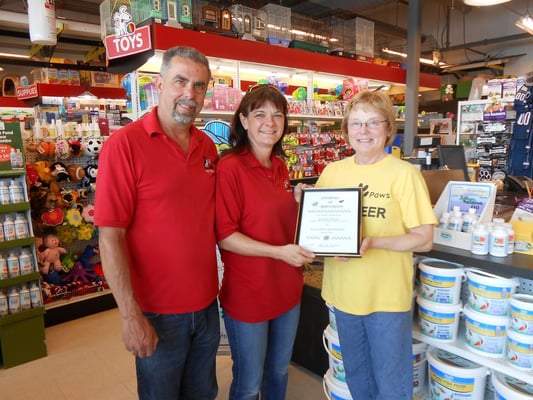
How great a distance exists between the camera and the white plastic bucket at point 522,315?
1.64m

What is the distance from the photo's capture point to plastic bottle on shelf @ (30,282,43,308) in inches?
135

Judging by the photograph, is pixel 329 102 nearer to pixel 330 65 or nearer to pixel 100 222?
pixel 330 65

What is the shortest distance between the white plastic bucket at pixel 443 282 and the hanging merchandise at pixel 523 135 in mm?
5724

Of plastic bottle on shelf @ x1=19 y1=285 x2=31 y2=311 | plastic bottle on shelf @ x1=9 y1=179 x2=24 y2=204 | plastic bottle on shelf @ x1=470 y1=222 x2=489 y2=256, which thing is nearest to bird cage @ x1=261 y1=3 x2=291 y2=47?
plastic bottle on shelf @ x1=9 y1=179 x2=24 y2=204

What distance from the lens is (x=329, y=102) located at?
5.76m

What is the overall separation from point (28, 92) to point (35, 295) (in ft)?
23.2

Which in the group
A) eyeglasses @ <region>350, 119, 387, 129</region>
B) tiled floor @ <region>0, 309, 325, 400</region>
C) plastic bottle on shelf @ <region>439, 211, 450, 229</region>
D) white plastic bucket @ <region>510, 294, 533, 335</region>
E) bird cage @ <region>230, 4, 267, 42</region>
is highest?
bird cage @ <region>230, 4, 267, 42</region>

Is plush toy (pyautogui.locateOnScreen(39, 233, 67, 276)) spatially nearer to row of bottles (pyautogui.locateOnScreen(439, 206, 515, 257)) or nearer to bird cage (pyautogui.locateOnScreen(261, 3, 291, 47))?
bird cage (pyautogui.locateOnScreen(261, 3, 291, 47))

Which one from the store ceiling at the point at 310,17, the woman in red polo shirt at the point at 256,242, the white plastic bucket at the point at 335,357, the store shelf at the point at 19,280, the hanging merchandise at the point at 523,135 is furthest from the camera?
the store ceiling at the point at 310,17

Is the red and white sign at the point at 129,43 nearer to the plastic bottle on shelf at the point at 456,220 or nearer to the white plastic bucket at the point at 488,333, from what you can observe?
the plastic bottle on shelf at the point at 456,220

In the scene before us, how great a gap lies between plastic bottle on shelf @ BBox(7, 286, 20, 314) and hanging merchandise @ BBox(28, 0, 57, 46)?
9.02 feet

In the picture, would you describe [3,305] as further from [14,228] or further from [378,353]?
[378,353]

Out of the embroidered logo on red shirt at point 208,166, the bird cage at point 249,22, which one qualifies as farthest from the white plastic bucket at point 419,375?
the bird cage at point 249,22

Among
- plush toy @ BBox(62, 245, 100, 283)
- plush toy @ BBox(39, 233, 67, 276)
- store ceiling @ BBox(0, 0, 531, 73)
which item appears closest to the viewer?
plush toy @ BBox(39, 233, 67, 276)
